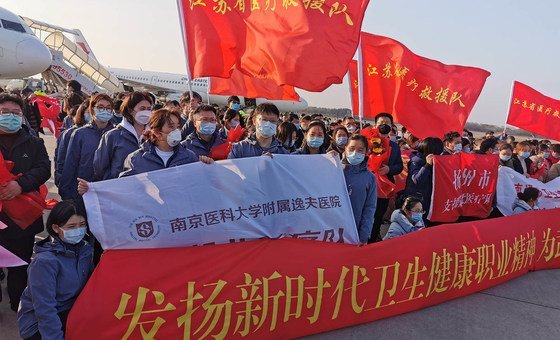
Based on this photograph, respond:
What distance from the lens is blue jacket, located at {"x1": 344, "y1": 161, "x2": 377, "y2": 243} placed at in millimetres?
3963

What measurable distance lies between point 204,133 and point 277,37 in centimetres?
123

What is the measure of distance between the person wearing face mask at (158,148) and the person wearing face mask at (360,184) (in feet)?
5.02

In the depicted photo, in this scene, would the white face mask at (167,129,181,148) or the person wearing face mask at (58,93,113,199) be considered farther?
the person wearing face mask at (58,93,113,199)

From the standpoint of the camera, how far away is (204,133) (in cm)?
414

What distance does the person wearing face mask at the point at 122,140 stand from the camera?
3414 mm

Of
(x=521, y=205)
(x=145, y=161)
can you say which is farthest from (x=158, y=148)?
(x=521, y=205)

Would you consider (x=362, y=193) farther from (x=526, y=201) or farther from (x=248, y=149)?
(x=526, y=201)

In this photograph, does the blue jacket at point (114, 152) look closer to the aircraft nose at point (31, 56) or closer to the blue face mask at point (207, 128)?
the blue face mask at point (207, 128)

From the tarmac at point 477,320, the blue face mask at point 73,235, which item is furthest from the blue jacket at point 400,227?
the blue face mask at point 73,235

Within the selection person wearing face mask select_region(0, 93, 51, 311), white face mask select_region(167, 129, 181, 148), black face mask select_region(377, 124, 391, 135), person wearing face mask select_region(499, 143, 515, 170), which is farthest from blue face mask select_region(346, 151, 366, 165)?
person wearing face mask select_region(499, 143, 515, 170)

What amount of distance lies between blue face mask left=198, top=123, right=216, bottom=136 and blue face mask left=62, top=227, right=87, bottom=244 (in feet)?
5.58

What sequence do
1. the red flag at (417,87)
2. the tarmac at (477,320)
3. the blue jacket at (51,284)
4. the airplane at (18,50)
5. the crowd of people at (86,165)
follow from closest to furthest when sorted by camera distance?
the blue jacket at (51,284) < the crowd of people at (86,165) < the tarmac at (477,320) < the red flag at (417,87) < the airplane at (18,50)

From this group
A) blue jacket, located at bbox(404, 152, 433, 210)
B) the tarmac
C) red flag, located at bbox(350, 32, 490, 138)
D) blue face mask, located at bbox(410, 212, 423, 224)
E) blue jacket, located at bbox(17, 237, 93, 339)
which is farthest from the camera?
red flag, located at bbox(350, 32, 490, 138)

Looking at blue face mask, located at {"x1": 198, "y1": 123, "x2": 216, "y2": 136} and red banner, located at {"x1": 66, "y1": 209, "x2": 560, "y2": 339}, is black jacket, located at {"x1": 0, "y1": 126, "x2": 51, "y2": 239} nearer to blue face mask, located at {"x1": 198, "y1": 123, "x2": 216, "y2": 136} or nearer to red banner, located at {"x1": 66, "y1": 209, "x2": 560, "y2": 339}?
red banner, located at {"x1": 66, "y1": 209, "x2": 560, "y2": 339}
